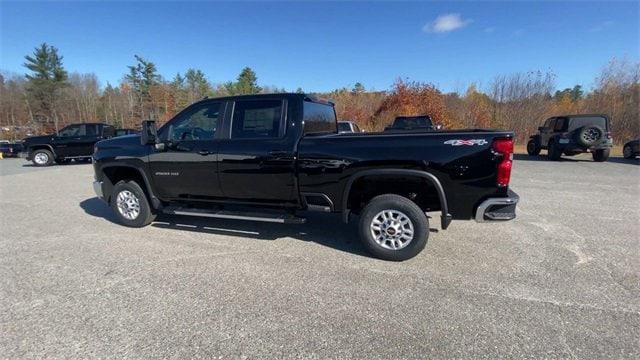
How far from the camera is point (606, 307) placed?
2941mm

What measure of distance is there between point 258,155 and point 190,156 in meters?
Answer: 1.15

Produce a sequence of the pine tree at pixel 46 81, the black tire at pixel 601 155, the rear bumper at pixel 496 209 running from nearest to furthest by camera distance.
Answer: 1. the rear bumper at pixel 496 209
2. the black tire at pixel 601 155
3. the pine tree at pixel 46 81

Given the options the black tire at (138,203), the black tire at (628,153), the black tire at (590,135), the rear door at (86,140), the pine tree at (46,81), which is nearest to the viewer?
the black tire at (138,203)

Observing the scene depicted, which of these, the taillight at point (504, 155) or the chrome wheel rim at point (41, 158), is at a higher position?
the taillight at point (504, 155)

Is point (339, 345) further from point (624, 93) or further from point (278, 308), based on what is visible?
point (624, 93)

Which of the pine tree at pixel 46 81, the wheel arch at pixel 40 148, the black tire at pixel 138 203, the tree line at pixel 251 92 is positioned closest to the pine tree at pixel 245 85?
the tree line at pixel 251 92

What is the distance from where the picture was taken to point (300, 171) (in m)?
4.28

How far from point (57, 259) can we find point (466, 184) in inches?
200

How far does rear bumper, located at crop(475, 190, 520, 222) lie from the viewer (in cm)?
370

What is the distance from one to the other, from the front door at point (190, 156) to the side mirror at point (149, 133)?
106 millimetres

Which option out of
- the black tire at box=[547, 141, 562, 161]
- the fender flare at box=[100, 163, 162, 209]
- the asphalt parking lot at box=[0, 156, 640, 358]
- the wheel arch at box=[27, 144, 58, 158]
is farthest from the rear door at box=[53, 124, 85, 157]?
the black tire at box=[547, 141, 562, 161]

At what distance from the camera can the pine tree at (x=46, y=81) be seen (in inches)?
1635

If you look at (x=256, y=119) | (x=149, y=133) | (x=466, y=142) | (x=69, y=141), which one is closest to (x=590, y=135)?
(x=466, y=142)

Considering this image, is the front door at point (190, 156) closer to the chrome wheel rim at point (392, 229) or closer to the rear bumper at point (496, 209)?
the chrome wheel rim at point (392, 229)
